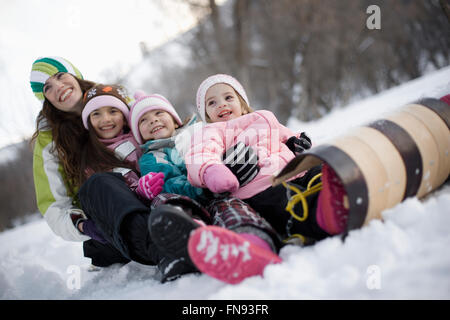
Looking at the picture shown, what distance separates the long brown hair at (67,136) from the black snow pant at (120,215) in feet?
2.05

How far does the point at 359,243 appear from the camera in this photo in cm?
95

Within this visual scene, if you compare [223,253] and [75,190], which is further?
[75,190]

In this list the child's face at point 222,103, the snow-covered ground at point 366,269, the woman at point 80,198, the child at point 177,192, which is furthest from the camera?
the child's face at point 222,103

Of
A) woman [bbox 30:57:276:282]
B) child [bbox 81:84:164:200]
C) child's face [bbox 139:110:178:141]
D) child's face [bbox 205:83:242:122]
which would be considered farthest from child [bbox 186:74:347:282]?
child [bbox 81:84:164:200]

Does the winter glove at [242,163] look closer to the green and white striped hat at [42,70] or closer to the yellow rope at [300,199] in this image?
the yellow rope at [300,199]

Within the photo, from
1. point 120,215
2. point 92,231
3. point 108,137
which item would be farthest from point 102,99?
point 120,215

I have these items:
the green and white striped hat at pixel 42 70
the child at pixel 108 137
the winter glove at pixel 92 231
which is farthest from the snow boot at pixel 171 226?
the green and white striped hat at pixel 42 70

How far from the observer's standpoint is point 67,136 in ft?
6.86

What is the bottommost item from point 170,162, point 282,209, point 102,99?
point 282,209

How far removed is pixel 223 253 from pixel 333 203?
0.45 metres

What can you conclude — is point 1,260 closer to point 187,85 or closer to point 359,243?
point 359,243

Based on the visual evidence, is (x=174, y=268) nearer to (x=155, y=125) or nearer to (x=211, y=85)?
(x=155, y=125)

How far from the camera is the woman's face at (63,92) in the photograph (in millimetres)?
2104

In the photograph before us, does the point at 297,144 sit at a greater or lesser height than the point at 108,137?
lesser
